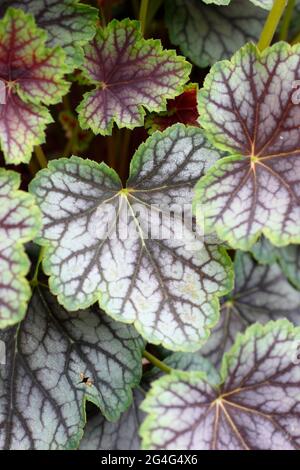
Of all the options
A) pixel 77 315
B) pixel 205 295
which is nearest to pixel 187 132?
pixel 205 295

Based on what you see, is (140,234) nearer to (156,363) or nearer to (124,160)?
(156,363)

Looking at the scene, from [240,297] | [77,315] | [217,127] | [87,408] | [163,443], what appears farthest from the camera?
[240,297]

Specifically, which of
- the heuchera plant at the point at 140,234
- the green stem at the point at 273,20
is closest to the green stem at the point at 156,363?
the heuchera plant at the point at 140,234

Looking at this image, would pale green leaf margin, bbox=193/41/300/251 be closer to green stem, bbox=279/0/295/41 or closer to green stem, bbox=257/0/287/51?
green stem, bbox=257/0/287/51

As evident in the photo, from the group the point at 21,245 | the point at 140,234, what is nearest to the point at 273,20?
the point at 140,234

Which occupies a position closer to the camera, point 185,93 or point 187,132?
point 187,132

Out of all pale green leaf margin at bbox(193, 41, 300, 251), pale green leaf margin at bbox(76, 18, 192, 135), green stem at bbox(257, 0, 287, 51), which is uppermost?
green stem at bbox(257, 0, 287, 51)

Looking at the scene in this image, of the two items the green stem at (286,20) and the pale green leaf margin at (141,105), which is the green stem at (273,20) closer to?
the pale green leaf margin at (141,105)

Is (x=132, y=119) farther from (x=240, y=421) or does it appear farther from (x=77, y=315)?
(x=240, y=421)

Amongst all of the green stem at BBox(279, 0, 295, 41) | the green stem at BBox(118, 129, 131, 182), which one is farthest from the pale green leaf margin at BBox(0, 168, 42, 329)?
the green stem at BBox(279, 0, 295, 41)
